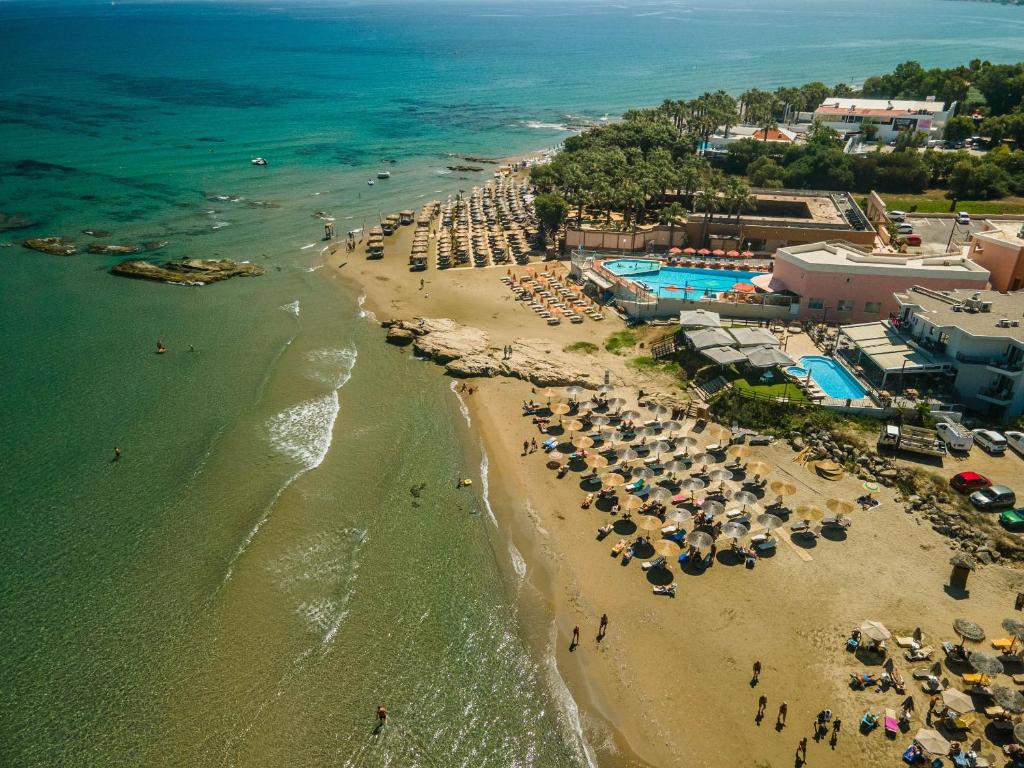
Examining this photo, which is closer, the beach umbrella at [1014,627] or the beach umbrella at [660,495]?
the beach umbrella at [1014,627]

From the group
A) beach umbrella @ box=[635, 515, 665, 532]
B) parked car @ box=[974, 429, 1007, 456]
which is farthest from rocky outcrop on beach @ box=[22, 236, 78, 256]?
parked car @ box=[974, 429, 1007, 456]

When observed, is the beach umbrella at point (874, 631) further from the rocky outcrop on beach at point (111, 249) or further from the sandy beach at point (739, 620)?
the rocky outcrop on beach at point (111, 249)

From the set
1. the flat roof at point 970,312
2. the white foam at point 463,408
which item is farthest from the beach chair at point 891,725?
the white foam at point 463,408

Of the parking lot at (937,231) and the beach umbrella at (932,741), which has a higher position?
the parking lot at (937,231)

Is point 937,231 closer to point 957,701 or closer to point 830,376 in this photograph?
point 830,376

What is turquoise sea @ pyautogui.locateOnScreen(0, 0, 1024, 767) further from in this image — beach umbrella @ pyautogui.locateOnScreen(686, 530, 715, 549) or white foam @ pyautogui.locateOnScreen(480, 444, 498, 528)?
beach umbrella @ pyautogui.locateOnScreen(686, 530, 715, 549)

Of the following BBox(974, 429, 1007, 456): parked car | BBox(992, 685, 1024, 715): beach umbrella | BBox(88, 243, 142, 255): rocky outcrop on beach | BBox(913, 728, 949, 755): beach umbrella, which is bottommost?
BBox(913, 728, 949, 755): beach umbrella
